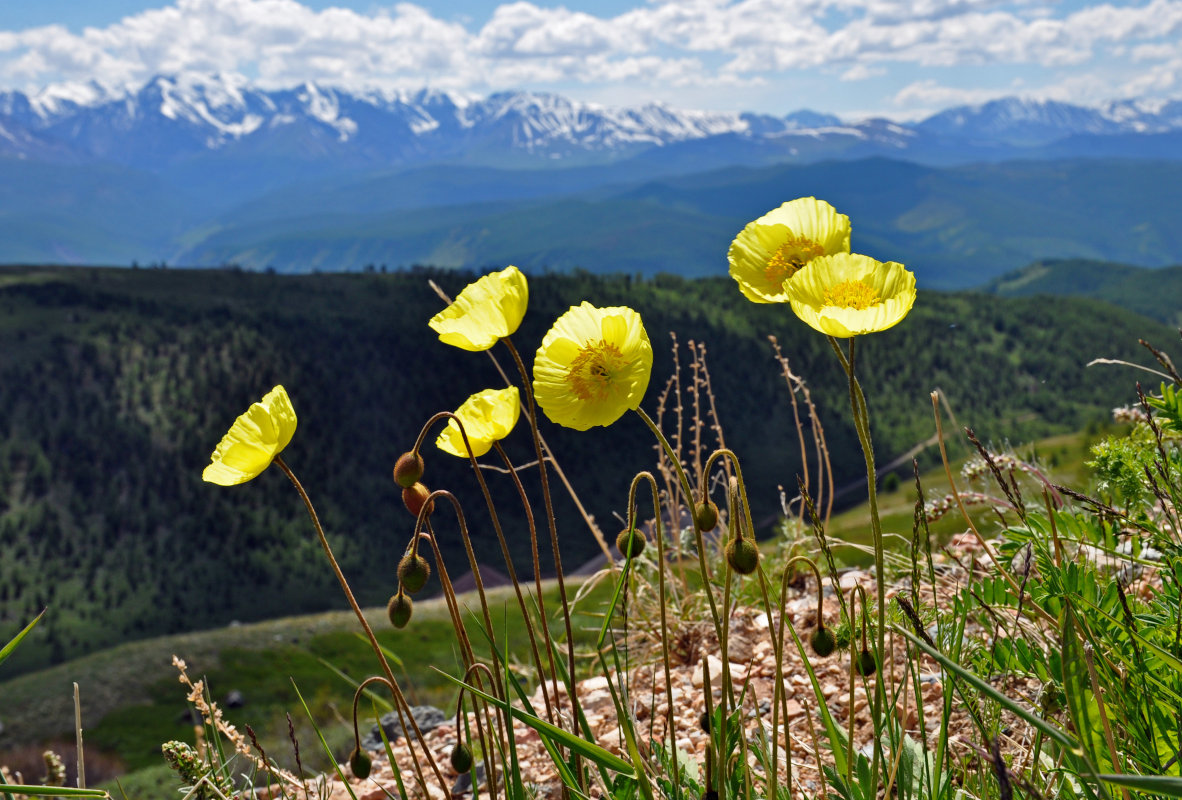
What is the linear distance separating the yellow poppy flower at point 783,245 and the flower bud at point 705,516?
51cm

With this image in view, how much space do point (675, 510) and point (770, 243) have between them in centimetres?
283

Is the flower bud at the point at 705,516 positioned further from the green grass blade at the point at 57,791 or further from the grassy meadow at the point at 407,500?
the green grass blade at the point at 57,791

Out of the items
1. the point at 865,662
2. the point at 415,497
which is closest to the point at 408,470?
the point at 415,497

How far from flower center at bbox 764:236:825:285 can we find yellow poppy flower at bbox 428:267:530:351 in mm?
619

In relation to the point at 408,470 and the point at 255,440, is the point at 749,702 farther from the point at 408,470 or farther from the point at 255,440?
the point at 255,440

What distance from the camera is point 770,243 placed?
1.97 meters

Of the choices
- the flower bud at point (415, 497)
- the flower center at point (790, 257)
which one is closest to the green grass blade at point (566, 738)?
the flower bud at point (415, 497)

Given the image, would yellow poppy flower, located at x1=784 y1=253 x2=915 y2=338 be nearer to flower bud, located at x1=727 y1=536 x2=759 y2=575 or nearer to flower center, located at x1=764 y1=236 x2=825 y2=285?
flower center, located at x1=764 y1=236 x2=825 y2=285

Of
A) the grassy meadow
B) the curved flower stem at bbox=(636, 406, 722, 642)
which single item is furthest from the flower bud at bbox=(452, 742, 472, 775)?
the curved flower stem at bbox=(636, 406, 722, 642)

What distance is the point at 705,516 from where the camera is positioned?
6.19ft

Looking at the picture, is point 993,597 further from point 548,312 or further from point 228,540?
point 548,312

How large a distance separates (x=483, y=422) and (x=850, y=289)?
3.65 ft

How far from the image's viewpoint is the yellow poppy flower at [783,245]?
76.6 inches

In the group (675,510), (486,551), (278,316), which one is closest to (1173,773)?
(675,510)
